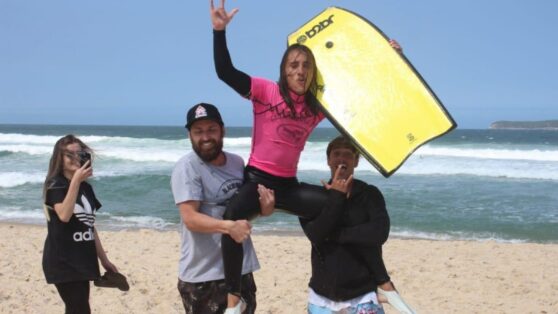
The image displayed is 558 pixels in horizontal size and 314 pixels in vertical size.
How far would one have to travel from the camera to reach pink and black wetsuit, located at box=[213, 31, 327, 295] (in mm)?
2600

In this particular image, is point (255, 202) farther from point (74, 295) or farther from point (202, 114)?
point (74, 295)

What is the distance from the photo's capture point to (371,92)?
311 centimetres

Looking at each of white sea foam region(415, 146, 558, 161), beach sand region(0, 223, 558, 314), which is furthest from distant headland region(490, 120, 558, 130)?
beach sand region(0, 223, 558, 314)

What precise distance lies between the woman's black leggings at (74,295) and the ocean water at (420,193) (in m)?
3.45

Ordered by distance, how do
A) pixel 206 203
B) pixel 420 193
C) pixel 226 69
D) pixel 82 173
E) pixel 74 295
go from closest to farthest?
pixel 206 203, pixel 226 69, pixel 82 173, pixel 74 295, pixel 420 193

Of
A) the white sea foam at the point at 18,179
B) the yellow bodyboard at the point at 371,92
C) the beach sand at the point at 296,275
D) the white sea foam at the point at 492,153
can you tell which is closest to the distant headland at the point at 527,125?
the white sea foam at the point at 492,153

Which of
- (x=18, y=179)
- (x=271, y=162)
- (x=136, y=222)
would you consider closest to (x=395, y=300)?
(x=271, y=162)

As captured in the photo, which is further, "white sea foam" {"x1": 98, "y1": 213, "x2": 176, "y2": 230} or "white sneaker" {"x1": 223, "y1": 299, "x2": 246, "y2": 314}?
"white sea foam" {"x1": 98, "y1": 213, "x2": 176, "y2": 230}

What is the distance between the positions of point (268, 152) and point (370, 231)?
646 millimetres

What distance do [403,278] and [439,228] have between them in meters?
3.89

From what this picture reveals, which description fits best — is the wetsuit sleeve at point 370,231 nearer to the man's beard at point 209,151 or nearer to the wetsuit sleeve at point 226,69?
the man's beard at point 209,151

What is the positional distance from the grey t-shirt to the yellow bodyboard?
0.64 metres

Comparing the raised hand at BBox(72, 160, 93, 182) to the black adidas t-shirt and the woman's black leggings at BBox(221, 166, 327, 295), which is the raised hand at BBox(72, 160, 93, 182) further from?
the woman's black leggings at BBox(221, 166, 327, 295)

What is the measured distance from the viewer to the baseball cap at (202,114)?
8.29 ft
